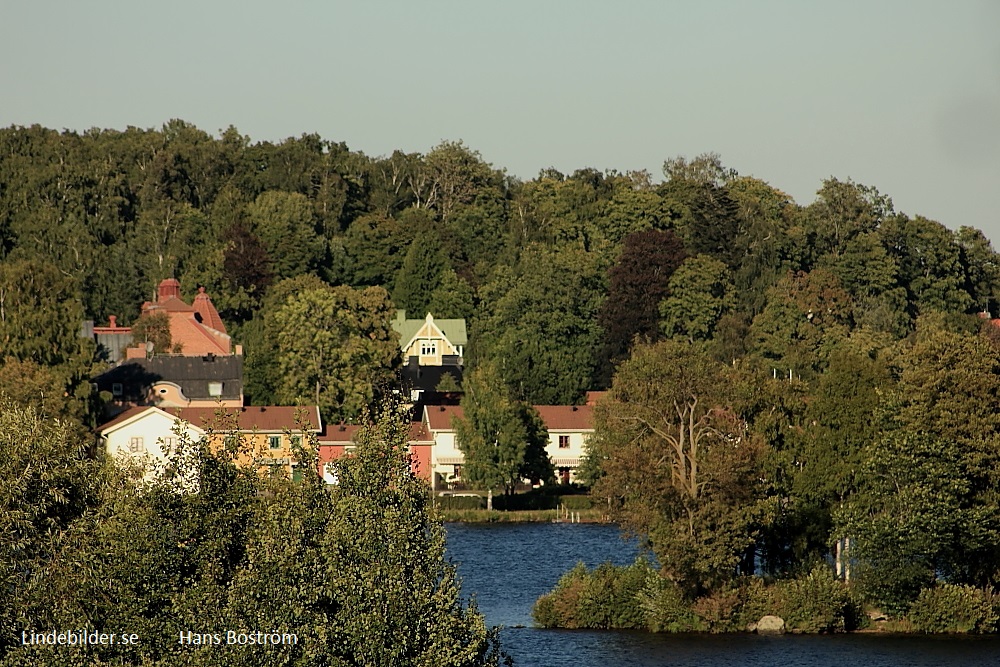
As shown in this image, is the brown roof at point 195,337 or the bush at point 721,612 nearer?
the bush at point 721,612

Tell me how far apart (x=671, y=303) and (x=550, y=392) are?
52.6 ft

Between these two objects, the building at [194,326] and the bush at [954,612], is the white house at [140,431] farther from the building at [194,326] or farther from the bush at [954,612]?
the bush at [954,612]

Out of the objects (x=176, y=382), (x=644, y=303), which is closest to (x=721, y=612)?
(x=176, y=382)

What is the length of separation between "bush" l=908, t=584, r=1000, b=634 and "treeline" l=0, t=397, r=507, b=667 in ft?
65.7

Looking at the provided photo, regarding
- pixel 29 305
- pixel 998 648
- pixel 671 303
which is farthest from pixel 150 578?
pixel 671 303

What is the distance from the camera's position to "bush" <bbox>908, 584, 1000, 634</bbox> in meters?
49.2

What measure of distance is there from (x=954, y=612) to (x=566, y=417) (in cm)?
5139

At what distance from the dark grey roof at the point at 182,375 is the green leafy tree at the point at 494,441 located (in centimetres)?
2123

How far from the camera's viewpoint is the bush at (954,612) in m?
49.2

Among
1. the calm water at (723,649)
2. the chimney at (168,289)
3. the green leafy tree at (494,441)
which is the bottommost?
the calm water at (723,649)

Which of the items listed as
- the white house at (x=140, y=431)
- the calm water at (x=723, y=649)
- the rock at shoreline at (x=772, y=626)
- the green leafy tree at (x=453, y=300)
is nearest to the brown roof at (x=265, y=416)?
the white house at (x=140, y=431)

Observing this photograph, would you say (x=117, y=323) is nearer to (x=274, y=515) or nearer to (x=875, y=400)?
(x=875, y=400)

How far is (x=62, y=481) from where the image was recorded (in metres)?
34.8

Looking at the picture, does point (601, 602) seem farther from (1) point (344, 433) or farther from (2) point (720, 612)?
(1) point (344, 433)
